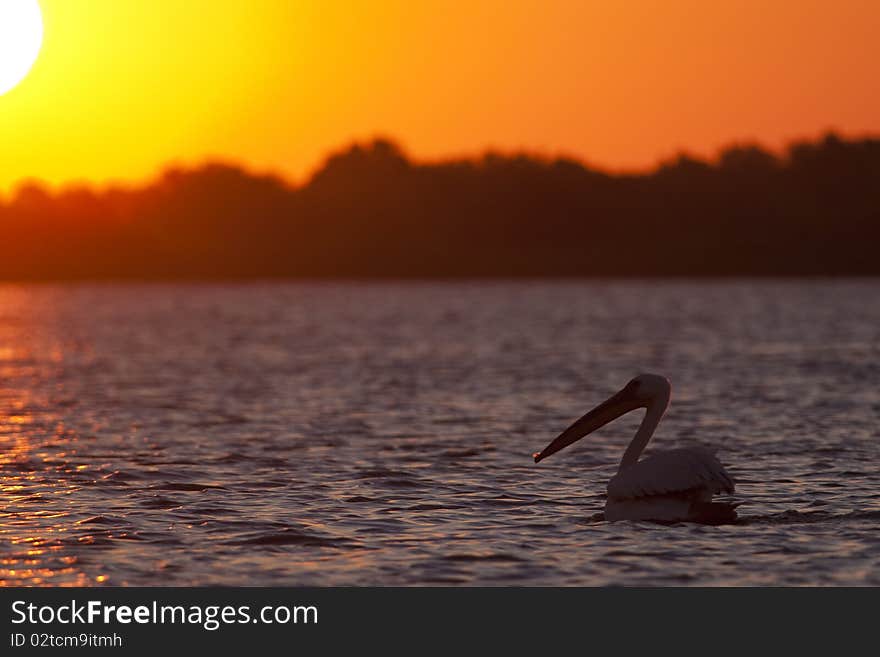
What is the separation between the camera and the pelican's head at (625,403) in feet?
53.0

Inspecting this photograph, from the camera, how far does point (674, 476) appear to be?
1425cm

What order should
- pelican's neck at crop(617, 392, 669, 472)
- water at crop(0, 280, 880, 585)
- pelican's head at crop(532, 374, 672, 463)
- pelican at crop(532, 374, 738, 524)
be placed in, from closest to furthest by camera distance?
water at crop(0, 280, 880, 585) < pelican at crop(532, 374, 738, 524) < pelican's neck at crop(617, 392, 669, 472) < pelican's head at crop(532, 374, 672, 463)

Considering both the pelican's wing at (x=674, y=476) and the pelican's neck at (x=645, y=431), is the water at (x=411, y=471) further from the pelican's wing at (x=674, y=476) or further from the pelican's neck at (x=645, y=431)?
the pelican's neck at (x=645, y=431)

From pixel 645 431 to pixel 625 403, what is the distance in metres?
0.65

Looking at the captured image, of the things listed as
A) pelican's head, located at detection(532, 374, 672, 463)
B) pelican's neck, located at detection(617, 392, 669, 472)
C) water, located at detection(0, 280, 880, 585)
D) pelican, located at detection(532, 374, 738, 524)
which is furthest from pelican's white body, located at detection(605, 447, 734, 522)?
pelican's head, located at detection(532, 374, 672, 463)

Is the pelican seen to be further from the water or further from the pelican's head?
the pelican's head

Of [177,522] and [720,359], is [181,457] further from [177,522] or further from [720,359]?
[720,359]

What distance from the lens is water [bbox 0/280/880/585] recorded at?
12547 millimetres

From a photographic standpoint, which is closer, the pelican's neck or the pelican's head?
the pelican's neck

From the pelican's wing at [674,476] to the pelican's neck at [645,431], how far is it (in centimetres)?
53

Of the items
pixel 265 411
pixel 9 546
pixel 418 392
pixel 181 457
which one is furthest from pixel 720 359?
pixel 9 546

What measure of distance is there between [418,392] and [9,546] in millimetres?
17397

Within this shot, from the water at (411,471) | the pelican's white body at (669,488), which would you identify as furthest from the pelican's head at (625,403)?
the pelican's white body at (669,488)

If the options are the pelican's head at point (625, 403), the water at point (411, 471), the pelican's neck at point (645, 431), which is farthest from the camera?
the pelican's head at point (625, 403)
